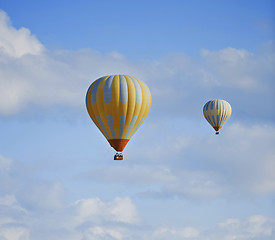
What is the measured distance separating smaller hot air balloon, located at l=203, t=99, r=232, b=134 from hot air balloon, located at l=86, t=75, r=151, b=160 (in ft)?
108

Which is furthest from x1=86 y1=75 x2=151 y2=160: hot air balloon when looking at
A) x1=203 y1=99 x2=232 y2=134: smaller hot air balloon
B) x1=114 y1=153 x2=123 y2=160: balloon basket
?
x1=203 y1=99 x2=232 y2=134: smaller hot air balloon

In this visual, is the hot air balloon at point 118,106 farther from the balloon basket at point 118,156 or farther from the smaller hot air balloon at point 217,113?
the smaller hot air balloon at point 217,113

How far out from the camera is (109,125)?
69.0 metres

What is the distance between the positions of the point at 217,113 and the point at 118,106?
118 feet

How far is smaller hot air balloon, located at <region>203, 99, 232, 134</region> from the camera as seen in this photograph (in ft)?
334

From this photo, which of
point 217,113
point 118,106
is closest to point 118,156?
point 118,106

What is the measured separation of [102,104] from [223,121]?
3714cm

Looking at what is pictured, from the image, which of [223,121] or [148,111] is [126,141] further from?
[223,121]

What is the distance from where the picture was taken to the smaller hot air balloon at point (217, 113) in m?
102

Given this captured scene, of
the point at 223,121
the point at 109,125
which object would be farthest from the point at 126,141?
the point at 223,121

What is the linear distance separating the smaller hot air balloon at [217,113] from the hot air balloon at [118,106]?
32.9 m

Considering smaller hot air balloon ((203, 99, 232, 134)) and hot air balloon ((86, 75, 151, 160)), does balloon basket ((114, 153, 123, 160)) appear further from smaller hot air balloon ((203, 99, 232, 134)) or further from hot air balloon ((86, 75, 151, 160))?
smaller hot air balloon ((203, 99, 232, 134))

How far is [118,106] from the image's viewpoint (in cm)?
6819

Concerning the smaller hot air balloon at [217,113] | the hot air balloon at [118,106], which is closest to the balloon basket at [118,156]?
the hot air balloon at [118,106]
